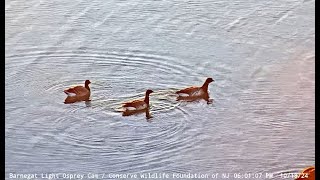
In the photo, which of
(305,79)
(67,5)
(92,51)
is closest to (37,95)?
(92,51)

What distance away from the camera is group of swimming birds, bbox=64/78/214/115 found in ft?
3.91

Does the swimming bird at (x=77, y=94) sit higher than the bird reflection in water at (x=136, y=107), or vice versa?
the swimming bird at (x=77, y=94)

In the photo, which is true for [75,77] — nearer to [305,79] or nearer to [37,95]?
[37,95]

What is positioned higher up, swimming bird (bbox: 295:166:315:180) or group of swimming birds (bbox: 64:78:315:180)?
group of swimming birds (bbox: 64:78:315:180)

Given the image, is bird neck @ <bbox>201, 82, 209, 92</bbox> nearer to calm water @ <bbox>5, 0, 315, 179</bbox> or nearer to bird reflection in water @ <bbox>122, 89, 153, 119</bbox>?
calm water @ <bbox>5, 0, 315, 179</bbox>

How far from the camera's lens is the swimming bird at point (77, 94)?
47.1 inches

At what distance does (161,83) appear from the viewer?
1241 mm

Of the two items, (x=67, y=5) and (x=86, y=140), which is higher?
(x=67, y=5)

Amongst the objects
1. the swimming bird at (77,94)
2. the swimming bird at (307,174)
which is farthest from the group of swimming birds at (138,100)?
the swimming bird at (307,174)

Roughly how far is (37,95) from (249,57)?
47 centimetres

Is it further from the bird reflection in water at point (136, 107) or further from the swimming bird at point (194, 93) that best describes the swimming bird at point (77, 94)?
the swimming bird at point (194, 93)

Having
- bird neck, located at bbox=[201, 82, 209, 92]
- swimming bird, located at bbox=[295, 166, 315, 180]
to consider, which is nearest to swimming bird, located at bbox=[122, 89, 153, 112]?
bird neck, located at bbox=[201, 82, 209, 92]

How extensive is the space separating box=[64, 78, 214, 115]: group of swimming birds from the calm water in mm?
14

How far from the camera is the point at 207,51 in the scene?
1301 millimetres
